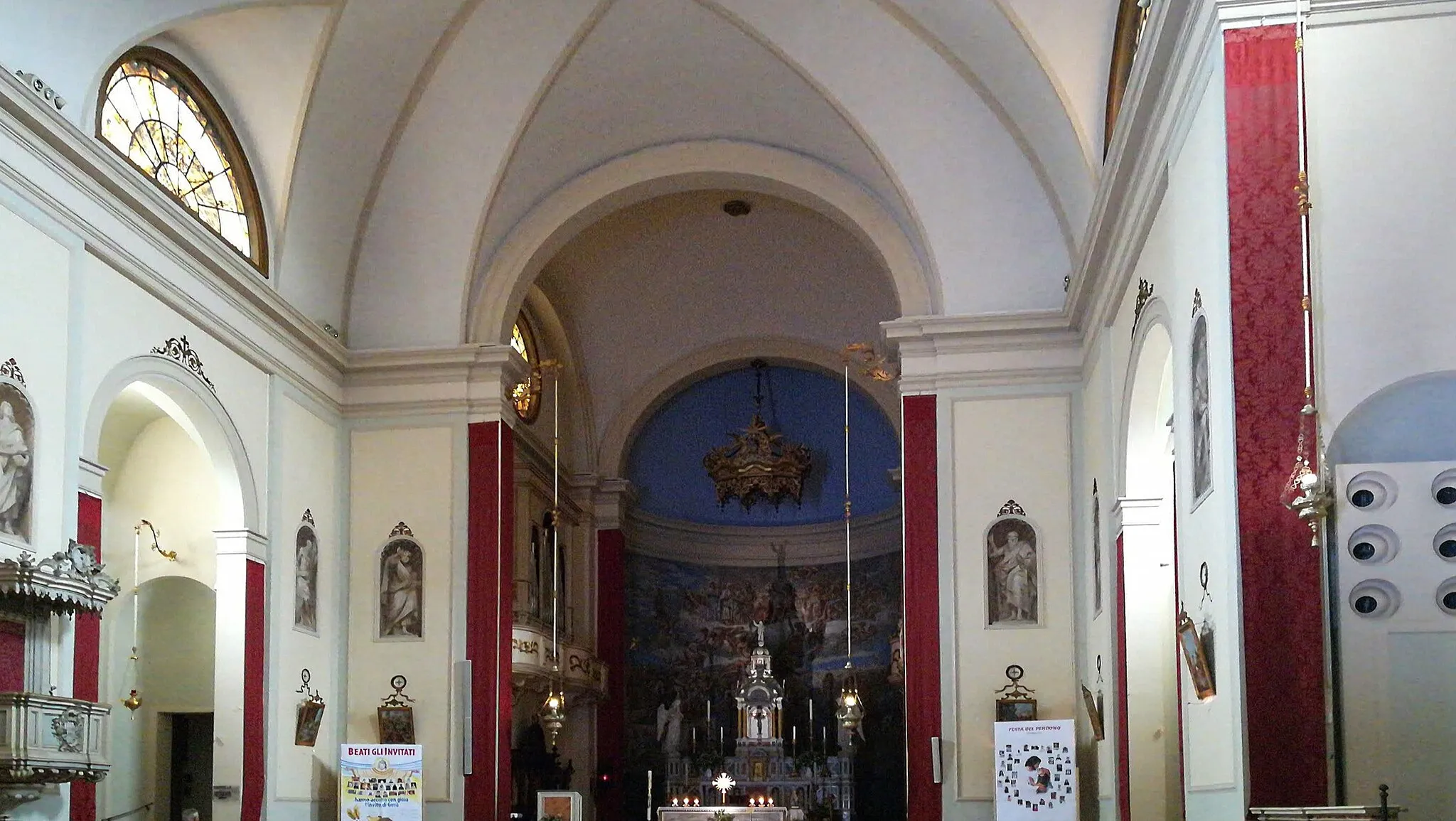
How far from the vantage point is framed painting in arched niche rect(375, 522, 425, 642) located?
696 inches

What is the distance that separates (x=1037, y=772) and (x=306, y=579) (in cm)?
745

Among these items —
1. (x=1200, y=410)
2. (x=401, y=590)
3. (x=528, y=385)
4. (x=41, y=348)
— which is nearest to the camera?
(x=1200, y=410)

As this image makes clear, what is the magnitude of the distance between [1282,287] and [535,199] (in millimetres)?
11267

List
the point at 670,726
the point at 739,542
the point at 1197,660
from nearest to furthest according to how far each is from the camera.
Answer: the point at 1197,660
the point at 670,726
the point at 739,542

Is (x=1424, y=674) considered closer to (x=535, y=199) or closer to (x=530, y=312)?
(x=535, y=199)

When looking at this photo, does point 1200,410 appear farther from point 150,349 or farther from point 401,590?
point 401,590

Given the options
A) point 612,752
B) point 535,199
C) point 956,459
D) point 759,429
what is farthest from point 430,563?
point 759,429

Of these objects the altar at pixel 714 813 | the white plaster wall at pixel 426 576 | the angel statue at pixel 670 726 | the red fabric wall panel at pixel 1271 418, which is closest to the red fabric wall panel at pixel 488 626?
the white plaster wall at pixel 426 576

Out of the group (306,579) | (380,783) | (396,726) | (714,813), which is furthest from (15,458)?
(714,813)

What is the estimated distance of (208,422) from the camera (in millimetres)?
15062

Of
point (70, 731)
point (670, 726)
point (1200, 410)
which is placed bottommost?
point (670, 726)

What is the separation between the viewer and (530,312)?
23859mm

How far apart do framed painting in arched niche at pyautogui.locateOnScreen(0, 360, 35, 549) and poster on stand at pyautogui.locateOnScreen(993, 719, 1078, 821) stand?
8.74 metres

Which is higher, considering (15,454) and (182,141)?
(182,141)
